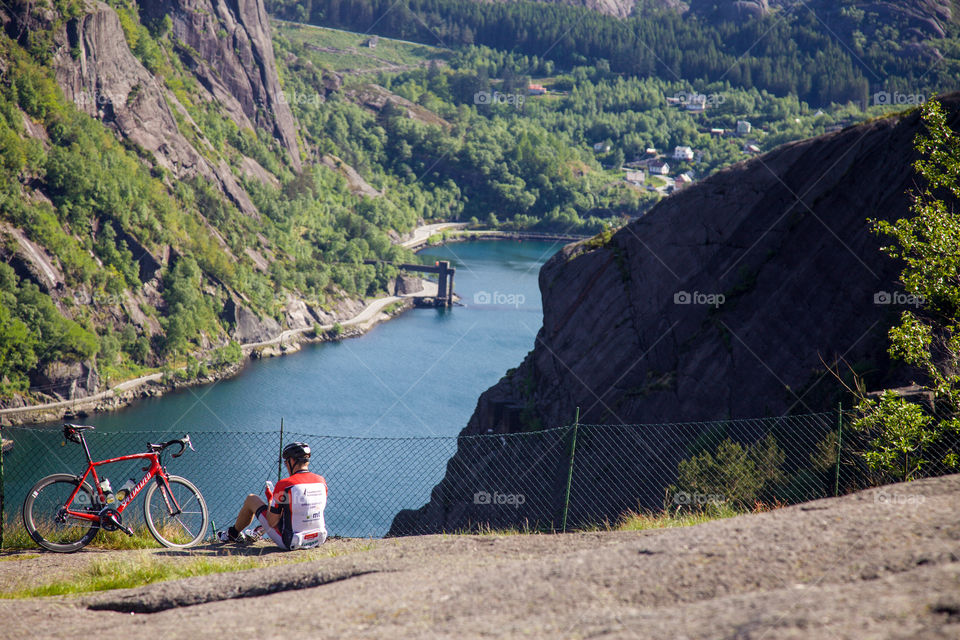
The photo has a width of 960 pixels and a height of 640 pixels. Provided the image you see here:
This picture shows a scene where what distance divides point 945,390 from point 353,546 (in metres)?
7.94

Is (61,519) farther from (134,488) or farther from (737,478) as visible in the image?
(737,478)

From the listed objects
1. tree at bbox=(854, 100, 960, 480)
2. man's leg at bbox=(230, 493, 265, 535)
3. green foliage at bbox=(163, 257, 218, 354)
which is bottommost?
green foliage at bbox=(163, 257, 218, 354)

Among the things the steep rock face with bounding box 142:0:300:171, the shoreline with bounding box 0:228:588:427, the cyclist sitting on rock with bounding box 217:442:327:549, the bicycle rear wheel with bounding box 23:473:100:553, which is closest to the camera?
the cyclist sitting on rock with bounding box 217:442:327:549

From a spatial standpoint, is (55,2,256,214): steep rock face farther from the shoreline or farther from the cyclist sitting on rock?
the cyclist sitting on rock

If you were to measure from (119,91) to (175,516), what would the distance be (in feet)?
408

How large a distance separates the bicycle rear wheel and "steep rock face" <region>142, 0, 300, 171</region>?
15562cm

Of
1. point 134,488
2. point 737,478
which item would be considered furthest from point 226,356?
point 134,488

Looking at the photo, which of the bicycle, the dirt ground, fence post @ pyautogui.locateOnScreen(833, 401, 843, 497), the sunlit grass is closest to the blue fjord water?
fence post @ pyautogui.locateOnScreen(833, 401, 843, 497)

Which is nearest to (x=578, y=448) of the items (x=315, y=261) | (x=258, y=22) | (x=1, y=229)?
(x=1, y=229)

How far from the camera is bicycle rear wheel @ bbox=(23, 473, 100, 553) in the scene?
978 centimetres

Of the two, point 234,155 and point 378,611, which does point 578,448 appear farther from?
point 234,155

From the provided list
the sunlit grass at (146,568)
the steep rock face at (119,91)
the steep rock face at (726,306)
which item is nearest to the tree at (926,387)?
the steep rock face at (726,306)

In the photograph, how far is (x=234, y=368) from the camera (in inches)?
3666

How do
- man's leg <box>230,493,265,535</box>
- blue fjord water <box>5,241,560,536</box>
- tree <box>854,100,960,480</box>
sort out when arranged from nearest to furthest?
1. man's leg <box>230,493,265,535</box>
2. tree <box>854,100,960,480</box>
3. blue fjord water <box>5,241,560,536</box>
